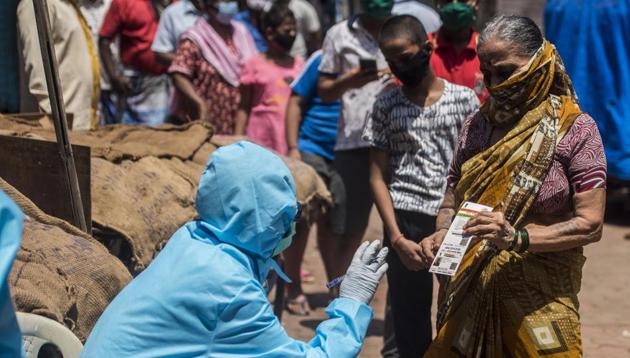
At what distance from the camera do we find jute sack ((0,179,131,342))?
3.96 m

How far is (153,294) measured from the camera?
3117mm

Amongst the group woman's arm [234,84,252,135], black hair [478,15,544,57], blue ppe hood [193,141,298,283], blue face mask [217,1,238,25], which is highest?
black hair [478,15,544,57]

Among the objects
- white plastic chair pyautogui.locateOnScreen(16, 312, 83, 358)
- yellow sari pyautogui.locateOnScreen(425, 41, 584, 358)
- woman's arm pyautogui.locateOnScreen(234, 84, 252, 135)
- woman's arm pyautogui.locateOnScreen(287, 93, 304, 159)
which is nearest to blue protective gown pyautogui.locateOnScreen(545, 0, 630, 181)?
woman's arm pyautogui.locateOnScreen(287, 93, 304, 159)

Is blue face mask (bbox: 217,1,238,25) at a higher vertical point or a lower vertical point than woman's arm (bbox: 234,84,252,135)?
higher

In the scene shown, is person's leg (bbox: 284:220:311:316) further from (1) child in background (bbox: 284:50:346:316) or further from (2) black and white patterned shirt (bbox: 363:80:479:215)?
(2) black and white patterned shirt (bbox: 363:80:479:215)

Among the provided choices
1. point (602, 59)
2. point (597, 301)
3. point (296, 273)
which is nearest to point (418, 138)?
point (602, 59)

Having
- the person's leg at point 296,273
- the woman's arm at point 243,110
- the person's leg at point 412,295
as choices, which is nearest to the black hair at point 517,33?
the person's leg at point 412,295

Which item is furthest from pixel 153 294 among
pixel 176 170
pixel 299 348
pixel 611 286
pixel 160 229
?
pixel 611 286

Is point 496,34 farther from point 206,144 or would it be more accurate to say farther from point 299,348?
point 206,144

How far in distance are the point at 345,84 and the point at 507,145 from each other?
2636 mm

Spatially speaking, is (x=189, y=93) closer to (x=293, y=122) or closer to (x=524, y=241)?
(x=293, y=122)

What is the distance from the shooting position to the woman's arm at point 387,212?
4.64 m

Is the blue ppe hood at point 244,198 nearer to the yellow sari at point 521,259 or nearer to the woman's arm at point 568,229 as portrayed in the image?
the woman's arm at point 568,229

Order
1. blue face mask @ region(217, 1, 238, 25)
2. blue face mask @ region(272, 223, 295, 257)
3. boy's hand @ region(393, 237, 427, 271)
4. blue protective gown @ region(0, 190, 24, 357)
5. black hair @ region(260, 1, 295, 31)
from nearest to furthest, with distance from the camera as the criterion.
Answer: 1. blue protective gown @ region(0, 190, 24, 357)
2. blue face mask @ region(272, 223, 295, 257)
3. boy's hand @ region(393, 237, 427, 271)
4. black hair @ region(260, 1, 295, 31)
5. blue face mask @ region(217, 1, 238, 25)
